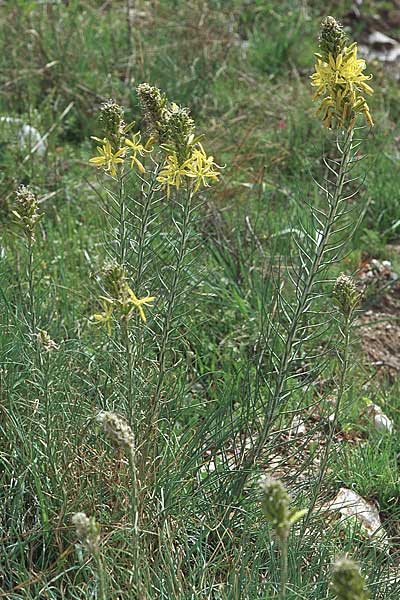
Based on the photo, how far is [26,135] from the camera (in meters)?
4.34

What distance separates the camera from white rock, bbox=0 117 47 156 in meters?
4.23

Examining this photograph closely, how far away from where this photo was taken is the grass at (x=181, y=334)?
2170 millimetres

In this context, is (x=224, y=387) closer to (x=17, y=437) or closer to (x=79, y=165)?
(x=17, y=437)

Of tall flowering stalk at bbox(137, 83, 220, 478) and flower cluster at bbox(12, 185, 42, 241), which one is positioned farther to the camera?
flower cluster at bbox(12, 185, 42, 241)

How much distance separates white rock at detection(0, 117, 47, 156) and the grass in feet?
0.17

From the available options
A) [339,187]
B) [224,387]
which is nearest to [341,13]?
[224,387]

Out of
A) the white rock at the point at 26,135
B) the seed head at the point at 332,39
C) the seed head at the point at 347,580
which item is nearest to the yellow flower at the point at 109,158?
the seed head at the point at 332,39

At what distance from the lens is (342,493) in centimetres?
273

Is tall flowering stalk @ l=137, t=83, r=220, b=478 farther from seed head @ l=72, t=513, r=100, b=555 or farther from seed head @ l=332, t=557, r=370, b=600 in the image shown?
seed head @ l=332, t=557, r=370, b=600

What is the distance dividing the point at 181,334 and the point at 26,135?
6.49ft

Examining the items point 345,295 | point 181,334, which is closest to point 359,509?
point 181,334

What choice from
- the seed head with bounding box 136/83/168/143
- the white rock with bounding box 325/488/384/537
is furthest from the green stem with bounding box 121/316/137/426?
the white rock with bounding box 325/488/384/537

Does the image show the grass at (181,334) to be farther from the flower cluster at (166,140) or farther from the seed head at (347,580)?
the seed head at (347,580)

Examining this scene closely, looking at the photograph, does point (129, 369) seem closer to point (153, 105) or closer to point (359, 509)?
point (153, 105)
